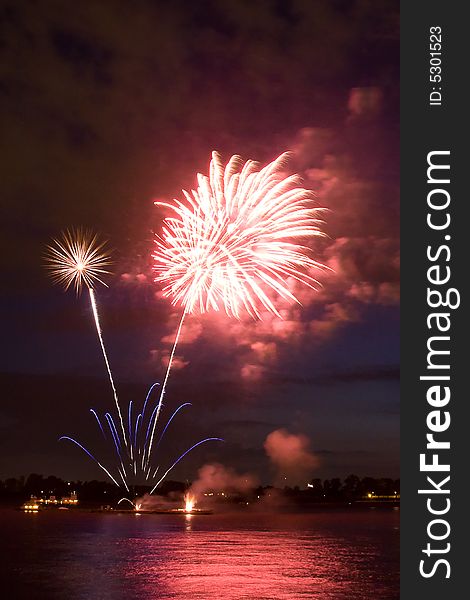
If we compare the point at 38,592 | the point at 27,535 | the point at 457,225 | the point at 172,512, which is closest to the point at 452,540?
the point at 457,225

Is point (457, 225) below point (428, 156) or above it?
below

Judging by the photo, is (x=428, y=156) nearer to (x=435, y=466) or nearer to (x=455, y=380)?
(x=455, y=380)

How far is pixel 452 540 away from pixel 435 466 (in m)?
5.89

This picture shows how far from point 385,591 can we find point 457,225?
2700cm

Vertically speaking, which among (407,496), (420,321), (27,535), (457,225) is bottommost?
(27,535)

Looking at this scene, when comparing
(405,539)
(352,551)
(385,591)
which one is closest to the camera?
(405,539)

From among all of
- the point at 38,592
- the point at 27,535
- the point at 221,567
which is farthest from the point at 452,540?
the point at 27,535

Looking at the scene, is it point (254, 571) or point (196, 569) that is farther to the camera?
point (196, 569)

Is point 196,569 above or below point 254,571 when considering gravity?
below

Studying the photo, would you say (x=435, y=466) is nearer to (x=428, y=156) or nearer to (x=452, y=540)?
(x=452, y=540)

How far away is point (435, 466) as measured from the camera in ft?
70.4

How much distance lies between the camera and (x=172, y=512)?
154375 mm

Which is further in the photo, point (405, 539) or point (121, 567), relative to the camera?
point (121, 567)

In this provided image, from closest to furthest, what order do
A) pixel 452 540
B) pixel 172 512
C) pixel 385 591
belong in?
1. pixel 452 540
2. pixel 385 591
3. pixel 172 512
